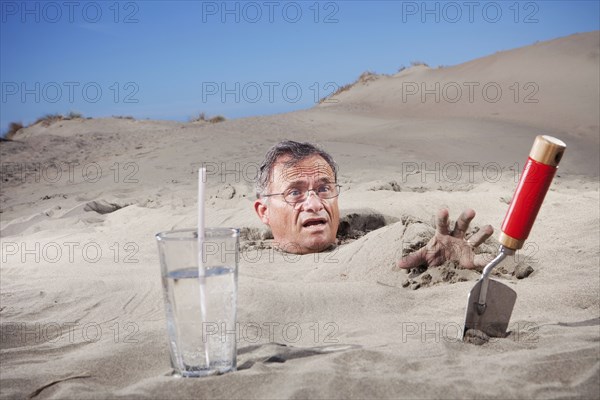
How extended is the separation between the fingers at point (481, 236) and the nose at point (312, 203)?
117 centimetres

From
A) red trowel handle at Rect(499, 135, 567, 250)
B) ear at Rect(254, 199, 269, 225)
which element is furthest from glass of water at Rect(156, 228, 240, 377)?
ear at Rect(254, 199, 269, 225)

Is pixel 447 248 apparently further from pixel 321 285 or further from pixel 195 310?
pixel 195 310

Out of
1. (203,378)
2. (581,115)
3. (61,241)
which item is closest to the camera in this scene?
(203,378)

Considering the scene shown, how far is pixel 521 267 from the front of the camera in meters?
3.38

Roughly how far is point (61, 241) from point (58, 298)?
7.79 ft

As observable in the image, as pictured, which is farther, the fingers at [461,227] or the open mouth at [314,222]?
the open mouth at [314,222]

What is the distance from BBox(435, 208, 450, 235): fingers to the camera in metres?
3.53

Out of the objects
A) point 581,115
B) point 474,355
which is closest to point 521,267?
point 474,355

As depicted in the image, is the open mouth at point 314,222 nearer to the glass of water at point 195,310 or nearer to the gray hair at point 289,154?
the gray hair at point 289,154

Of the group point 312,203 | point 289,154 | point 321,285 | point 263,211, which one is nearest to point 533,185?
point 321,285

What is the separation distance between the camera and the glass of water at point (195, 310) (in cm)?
196

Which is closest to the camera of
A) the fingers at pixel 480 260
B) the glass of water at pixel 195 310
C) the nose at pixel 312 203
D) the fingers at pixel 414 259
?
the glass of water at pixel 195 310

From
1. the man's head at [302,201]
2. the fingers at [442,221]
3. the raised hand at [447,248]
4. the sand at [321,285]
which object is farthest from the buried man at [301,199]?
the fingers at [442,221]

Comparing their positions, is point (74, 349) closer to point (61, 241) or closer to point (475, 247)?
point (475, 247)
